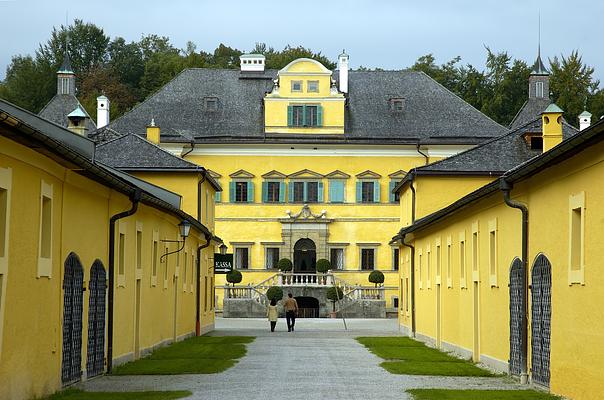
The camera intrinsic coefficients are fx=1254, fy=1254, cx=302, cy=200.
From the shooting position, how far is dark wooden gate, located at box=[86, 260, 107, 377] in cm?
2178

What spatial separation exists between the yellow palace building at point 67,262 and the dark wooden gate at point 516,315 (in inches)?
281

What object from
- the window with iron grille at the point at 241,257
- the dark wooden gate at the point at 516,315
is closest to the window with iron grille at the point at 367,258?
the window with iron grille at the point at 241,257

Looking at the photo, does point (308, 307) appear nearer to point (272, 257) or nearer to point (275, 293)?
point (275, 293)

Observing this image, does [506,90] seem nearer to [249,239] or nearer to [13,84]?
[249,239]

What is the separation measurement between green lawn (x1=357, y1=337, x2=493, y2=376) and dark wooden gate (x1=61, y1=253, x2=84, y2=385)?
6.16 meters

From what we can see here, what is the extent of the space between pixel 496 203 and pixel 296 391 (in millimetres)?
7227

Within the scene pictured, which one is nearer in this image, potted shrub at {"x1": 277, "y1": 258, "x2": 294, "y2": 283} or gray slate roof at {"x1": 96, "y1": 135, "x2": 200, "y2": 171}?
gray slate roof at {"x1": 96, "y1": 135, "x2": 200, "y2": 171}

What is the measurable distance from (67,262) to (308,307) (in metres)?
47.7

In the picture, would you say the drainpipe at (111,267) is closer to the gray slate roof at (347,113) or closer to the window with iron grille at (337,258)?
the gray slate roof at (347,113)

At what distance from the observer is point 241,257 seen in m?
72.1

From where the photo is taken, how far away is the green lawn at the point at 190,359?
23.6 m

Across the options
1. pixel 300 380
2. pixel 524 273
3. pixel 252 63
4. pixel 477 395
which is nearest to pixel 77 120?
pixel 300 380

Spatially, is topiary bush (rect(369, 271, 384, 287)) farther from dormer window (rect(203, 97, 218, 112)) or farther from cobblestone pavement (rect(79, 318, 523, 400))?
cobblestone pavement (rect(79, 318, 523, 400))

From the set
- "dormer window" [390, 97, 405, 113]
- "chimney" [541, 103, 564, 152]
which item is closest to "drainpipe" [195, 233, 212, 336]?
"chimney" [541, 103, 564, 152]
